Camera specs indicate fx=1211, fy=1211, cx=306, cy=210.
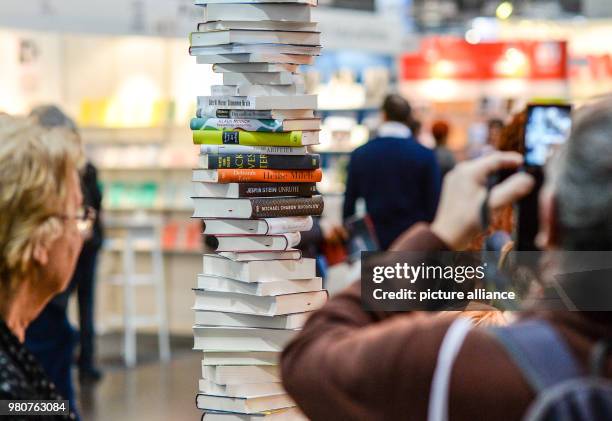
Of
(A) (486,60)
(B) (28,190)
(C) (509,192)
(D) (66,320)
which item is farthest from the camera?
(A) (486,60)

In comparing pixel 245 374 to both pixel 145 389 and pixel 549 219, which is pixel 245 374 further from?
pixel 145 389

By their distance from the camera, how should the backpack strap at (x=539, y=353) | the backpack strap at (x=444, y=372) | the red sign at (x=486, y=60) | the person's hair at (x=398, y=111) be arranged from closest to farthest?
the backpack strap at (x=539, y=353), the backpack strap at (x=444, y=372), the person's hair at (x=398, y=111), the red sign at (x=486, y=60)

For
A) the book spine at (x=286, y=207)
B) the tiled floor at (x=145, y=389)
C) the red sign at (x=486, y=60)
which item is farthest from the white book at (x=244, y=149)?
the red sign at (x=486, y=60)

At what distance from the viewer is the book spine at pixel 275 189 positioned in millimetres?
3123

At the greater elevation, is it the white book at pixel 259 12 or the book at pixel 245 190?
the white book at pixel 259 12

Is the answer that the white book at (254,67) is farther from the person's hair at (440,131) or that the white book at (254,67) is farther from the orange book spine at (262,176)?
the person's hair at (440,131)

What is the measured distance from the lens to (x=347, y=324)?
1693mm

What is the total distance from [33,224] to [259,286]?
3.53ft

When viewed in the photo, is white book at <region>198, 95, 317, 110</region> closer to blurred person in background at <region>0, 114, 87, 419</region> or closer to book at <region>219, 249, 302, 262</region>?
book at <region>219, 249, 302, 262</region>

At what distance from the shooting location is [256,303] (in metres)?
3.12

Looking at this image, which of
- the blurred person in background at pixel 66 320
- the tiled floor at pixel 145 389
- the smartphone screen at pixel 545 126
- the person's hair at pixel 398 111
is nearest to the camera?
the smartphone screen at pixel 545 126

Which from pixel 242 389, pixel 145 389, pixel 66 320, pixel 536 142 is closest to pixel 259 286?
pixel 242 389

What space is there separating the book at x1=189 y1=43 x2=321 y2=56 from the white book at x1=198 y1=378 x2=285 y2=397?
859 millimetres

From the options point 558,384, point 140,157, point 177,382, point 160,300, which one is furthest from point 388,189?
point 558,384
